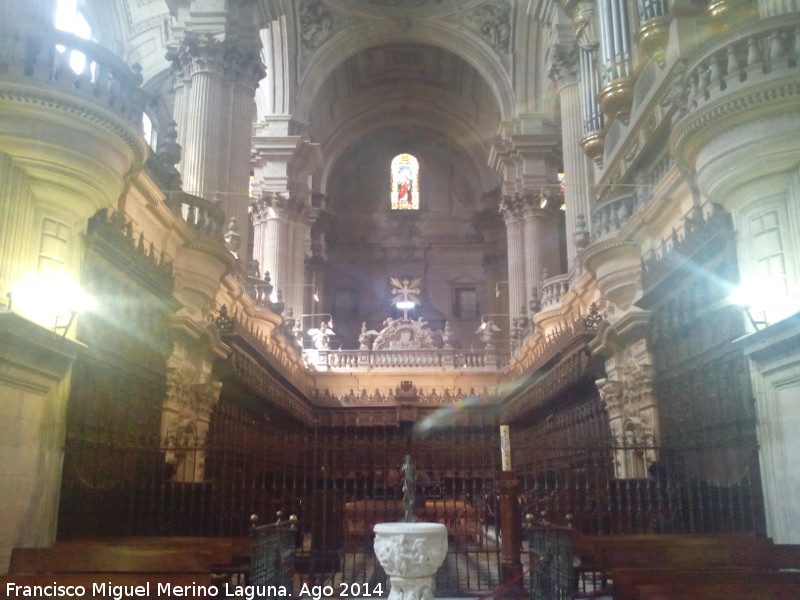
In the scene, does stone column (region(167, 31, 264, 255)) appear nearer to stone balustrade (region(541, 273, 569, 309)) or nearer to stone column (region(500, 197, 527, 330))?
stone balustrade (region(541, 273, 569, 309))

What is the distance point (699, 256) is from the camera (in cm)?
757

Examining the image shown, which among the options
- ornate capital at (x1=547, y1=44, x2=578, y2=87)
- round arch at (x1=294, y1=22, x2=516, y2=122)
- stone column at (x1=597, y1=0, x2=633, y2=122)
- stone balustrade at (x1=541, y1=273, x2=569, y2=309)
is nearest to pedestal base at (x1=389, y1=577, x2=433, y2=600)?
stone column at (x1=597, y1=0, x2=633, y2=122)

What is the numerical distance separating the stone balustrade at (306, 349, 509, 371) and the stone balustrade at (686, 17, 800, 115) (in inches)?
723

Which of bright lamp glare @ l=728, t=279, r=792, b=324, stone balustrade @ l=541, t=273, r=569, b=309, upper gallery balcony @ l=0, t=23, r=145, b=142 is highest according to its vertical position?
stone balustrade @ l=541, t=273, r=569, b=309

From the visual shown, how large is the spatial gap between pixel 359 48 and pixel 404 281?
10.5 metres

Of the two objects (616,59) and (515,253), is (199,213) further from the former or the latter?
(515,253)

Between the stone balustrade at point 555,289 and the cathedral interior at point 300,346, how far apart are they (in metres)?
0.09

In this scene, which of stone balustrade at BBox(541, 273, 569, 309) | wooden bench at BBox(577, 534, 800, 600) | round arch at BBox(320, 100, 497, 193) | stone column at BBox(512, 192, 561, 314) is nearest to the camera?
wooden bench at BBox(577, 534, 800, 600)

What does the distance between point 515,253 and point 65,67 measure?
2020 centimetres

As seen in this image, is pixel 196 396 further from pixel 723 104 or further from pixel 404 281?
pixel 404 281

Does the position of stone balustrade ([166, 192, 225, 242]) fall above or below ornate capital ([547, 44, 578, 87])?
below

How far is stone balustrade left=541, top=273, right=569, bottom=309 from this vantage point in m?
16.9

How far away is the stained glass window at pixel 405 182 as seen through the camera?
35469mm

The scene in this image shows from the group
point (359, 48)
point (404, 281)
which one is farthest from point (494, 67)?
point (404, 281)
